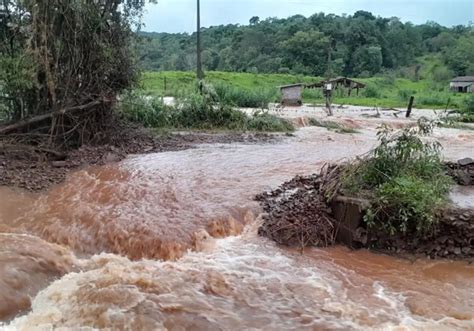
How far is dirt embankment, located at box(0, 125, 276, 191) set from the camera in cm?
869

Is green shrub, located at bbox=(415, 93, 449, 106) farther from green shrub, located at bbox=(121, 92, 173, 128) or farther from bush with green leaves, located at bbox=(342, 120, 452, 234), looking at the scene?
bush with green leaves, located at bbox=(342, 120, 452, 234)

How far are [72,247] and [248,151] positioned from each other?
656 centimetres

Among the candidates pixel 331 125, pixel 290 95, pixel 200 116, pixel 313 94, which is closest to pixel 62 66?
pixel 200 116

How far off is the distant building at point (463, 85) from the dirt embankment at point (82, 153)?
114 feet

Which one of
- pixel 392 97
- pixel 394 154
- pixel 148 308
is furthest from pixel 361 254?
pixel 392 97

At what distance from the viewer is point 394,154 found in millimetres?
7000

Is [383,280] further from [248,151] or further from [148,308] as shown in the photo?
[248,151]

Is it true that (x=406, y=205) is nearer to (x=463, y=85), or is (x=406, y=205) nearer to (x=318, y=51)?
(x=463, y=85)

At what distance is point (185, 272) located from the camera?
5625mm

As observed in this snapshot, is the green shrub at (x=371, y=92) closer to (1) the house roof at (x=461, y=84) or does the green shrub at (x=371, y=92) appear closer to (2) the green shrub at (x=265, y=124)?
(1) the house roof at (x=461, y=84)

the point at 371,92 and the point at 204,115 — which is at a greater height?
the point at 371,92

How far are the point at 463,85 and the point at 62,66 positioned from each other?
41.1 meters

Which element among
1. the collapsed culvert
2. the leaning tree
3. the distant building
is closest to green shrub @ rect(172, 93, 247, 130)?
the leaning tree

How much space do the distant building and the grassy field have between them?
84 cm
